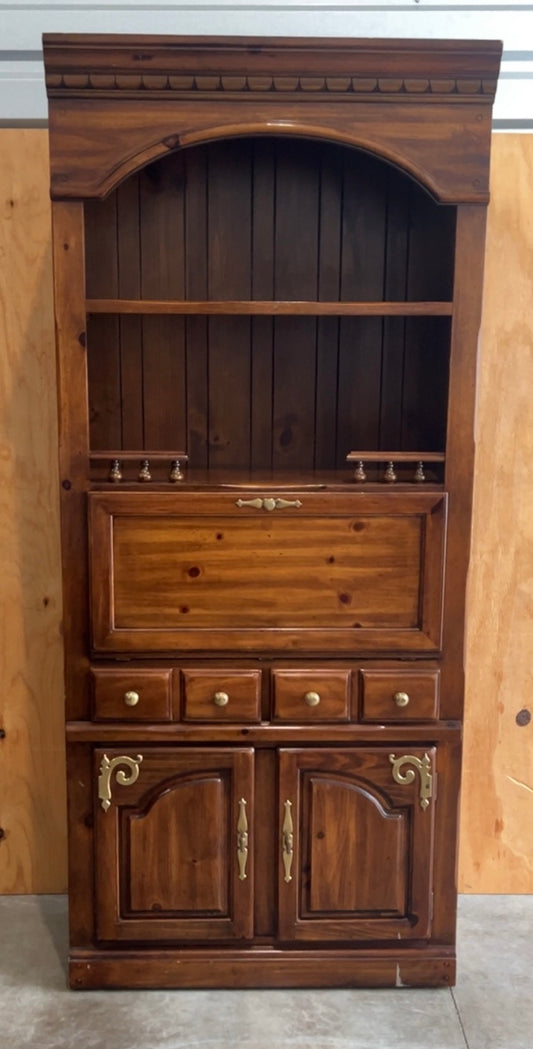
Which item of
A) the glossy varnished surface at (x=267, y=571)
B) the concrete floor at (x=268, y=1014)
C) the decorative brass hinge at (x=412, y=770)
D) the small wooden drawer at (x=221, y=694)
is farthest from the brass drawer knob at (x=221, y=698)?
the concrete floor at (x=268, y=1014)

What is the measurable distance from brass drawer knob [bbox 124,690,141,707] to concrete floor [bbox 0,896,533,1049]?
0.70m

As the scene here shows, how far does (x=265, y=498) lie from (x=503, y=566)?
0.79 metres

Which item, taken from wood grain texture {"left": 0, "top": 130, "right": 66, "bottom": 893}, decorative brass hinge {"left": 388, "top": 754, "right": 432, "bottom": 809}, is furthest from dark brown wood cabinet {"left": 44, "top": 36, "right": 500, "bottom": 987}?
wood grain texture {"left": 0, "top": 130, "right": 66, "bottom": 893}

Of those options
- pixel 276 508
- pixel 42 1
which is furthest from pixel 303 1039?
pixel 42 1

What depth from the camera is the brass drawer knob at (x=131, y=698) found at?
203cm

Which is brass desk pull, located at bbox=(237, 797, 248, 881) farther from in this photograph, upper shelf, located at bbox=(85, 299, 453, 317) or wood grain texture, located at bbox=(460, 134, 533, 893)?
upper shelf, located at bbox=(85, 299, 453, 317)

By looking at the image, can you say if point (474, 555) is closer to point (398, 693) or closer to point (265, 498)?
point (398, 693)

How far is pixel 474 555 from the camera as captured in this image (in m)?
2.42

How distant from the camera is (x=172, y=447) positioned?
2.29 meters

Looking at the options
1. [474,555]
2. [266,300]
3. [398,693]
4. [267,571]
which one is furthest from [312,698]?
[266,300]

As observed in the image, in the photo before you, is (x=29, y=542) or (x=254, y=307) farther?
(x=29, y=542)

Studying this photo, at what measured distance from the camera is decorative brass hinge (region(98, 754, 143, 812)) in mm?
2059

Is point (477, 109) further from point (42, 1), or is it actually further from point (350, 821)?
point (350, 821)

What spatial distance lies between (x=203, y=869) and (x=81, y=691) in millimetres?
506
